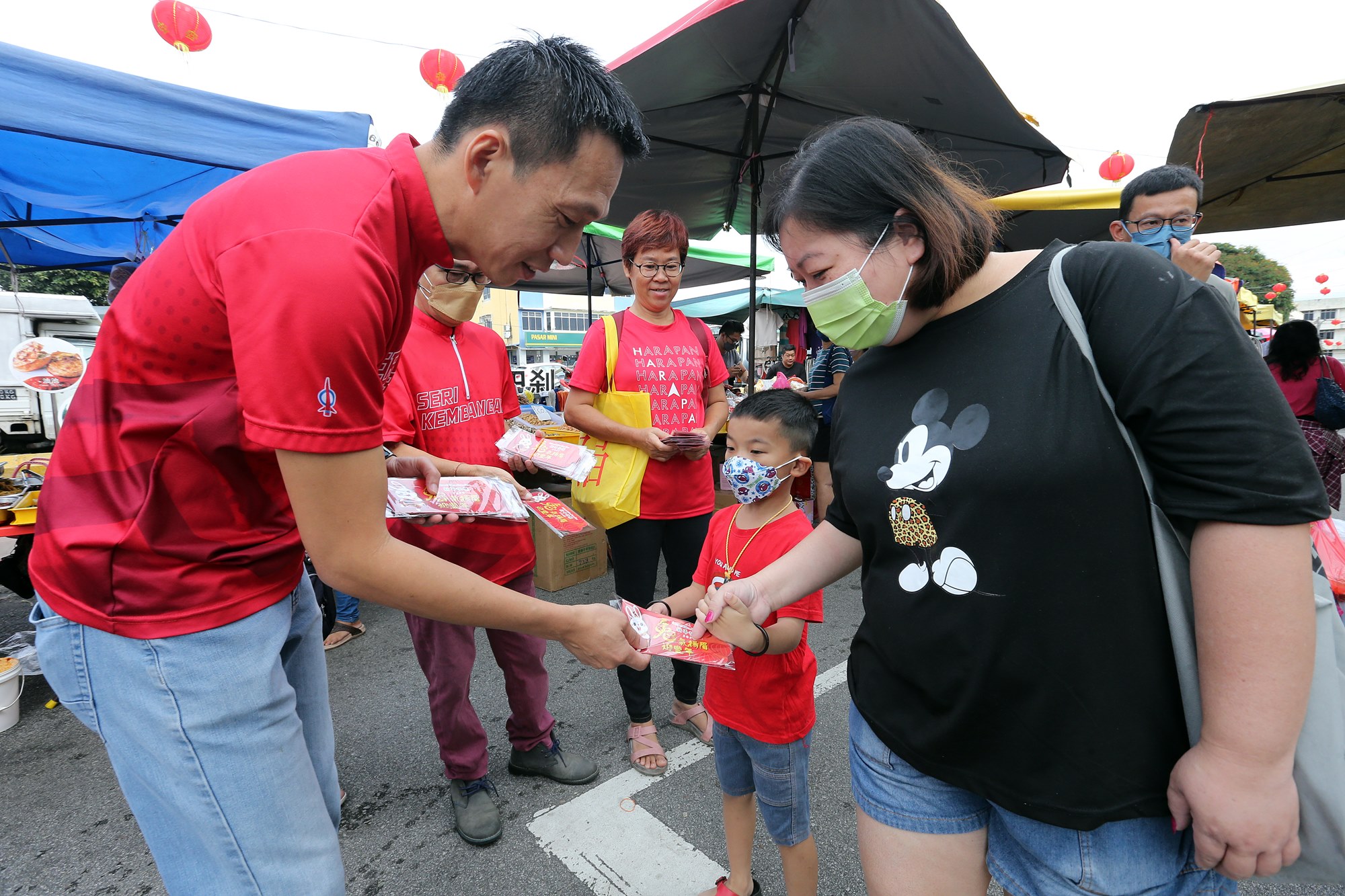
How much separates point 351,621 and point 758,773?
318cm

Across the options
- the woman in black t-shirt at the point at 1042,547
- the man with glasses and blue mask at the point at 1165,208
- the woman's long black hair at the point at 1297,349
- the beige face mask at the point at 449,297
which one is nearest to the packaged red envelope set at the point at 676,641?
the woman in black t-shirt at the point at 1042,547

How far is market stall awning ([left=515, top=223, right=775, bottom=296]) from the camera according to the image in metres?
9.31

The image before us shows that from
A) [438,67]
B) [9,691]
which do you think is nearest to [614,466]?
[9,691]

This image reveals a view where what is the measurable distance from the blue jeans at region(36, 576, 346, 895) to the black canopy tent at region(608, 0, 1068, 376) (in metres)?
3.71

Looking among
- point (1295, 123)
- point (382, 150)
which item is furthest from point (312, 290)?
point (1295, 123)

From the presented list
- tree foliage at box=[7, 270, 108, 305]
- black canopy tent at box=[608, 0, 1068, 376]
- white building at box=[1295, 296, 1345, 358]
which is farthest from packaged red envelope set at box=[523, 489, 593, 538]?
white building at box=[1295, 296, 1345, 358]

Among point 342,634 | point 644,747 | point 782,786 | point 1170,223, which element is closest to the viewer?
point 782,786

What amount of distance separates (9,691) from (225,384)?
3.42 m

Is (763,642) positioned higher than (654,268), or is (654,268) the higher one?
(654,268)

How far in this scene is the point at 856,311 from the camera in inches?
47.5

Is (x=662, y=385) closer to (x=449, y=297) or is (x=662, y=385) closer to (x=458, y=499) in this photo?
(x=449, y=297)

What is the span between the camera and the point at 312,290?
0.90 meters

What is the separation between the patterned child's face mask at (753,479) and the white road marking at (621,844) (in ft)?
2.46

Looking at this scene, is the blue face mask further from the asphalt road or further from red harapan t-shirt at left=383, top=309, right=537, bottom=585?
red harapan t-shirt at left=383, top=309, right=537, bottom=585
